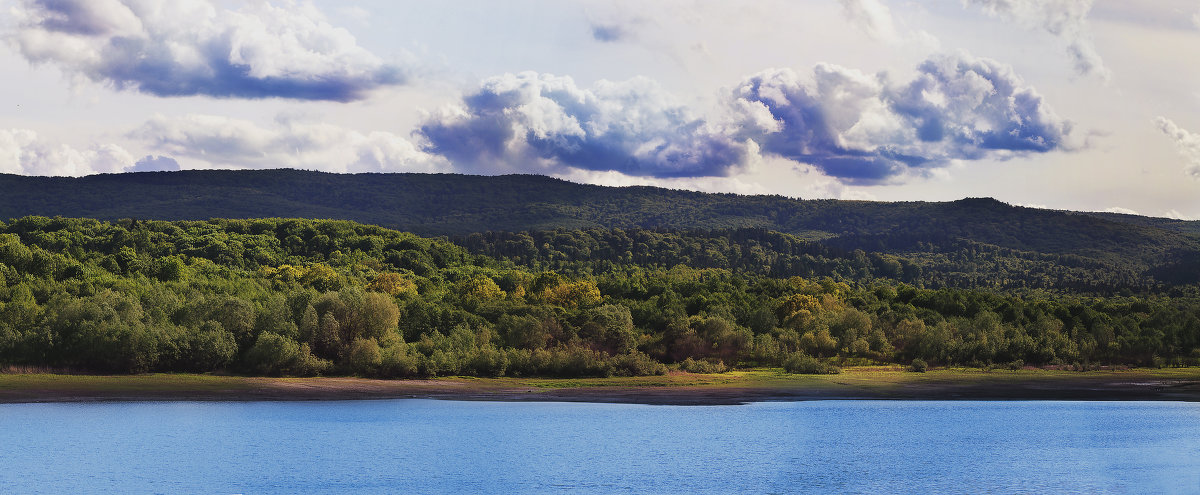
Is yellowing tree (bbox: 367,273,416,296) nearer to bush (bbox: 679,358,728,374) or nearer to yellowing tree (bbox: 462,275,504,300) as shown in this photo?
yellowing tree (bbox: 462,275,504,300)

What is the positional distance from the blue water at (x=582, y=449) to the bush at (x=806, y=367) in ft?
88.6

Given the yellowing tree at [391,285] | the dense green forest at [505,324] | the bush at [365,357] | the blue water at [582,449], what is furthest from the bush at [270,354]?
the yellowing tree at [391,285]

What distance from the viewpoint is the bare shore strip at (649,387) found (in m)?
88.5

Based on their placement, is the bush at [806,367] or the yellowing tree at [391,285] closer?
the bush at [806,367]

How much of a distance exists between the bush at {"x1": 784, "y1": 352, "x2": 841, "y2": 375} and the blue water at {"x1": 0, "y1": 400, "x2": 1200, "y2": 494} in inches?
1064

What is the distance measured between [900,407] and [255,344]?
180 feet

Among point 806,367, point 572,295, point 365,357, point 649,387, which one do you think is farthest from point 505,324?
point 572,295

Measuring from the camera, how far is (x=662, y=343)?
11912 centimetres

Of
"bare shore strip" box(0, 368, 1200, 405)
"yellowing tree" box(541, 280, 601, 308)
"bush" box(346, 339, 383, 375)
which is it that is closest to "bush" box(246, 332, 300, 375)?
"bare shore strip" box(0, 368, 1200, 405)

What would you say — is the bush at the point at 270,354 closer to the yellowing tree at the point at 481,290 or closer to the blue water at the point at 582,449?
the blue water at the point at 582,449

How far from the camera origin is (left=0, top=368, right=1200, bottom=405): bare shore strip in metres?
88.5

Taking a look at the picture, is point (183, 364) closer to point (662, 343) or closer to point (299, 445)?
point (299, 445)

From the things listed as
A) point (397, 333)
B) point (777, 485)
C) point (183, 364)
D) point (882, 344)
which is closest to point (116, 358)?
point (183, 364)

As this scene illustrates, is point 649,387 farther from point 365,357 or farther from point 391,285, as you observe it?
point 391,285
